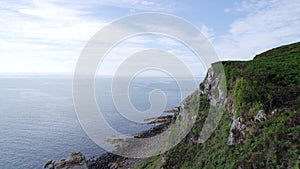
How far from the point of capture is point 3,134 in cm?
6053

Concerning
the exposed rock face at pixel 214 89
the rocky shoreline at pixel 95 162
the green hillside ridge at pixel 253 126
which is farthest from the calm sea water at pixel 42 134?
the exposed rock face at pixel 214 89

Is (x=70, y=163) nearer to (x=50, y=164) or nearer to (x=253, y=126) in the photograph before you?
(x=50, y=164)

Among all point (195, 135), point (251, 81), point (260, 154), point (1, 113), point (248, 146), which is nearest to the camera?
point (260, 154)

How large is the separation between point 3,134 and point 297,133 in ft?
211

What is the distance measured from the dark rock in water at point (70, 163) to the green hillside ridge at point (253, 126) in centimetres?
2044

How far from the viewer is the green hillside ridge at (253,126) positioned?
16.3 meters

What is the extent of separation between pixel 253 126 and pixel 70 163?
35.3m

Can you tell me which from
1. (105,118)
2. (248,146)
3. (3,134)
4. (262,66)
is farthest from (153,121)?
(248,146)

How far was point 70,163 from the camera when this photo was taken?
4462 centimetres

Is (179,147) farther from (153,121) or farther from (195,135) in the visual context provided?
(153,121)

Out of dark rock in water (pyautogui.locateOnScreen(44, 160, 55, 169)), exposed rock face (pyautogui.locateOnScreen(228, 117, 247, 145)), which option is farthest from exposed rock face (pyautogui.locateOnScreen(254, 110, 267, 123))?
dark rock in water (pyautogui.locateOnScreen(44, 160, 55, 169))

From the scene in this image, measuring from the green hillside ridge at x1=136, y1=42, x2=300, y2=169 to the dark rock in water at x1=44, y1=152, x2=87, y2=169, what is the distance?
20442mm

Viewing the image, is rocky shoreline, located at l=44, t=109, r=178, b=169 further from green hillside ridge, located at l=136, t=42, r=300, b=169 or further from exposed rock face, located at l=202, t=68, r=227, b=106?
green hillside ridge, located at l=136, t=42, r=300, b=169

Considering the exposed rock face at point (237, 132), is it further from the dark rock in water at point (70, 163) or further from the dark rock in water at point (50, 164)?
the dark rock in water at point (50, 164)
